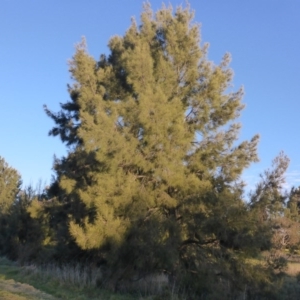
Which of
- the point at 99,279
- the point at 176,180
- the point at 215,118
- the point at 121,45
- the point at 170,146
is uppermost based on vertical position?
the point at 121,45

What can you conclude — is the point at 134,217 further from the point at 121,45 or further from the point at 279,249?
the point at 121,45

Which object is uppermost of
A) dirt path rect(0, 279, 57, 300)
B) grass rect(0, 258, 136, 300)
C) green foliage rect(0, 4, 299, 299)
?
green foliage rect(0, 4, 299, 299)

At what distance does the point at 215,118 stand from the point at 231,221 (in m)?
5.18

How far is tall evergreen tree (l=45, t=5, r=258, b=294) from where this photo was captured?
67.1 ft

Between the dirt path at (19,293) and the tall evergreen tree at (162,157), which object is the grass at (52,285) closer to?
the dirt path at (19,293)

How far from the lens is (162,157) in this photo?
21.1 meters

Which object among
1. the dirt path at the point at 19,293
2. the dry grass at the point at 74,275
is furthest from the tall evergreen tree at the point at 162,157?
the dirt path at the point at 19,293

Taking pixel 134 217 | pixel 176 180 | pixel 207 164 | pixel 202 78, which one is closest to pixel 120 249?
pixel 134 217

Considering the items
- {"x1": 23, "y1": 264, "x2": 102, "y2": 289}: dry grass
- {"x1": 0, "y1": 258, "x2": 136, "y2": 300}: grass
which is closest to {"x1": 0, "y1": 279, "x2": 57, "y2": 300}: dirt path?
{"x1": 0, "y1": 258, "x2": 136, "y2": 300}: grass

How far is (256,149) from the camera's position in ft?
77.5

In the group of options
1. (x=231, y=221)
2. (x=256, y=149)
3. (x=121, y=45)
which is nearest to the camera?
(x=231, y=221)

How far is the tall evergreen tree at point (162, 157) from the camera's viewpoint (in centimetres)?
2044

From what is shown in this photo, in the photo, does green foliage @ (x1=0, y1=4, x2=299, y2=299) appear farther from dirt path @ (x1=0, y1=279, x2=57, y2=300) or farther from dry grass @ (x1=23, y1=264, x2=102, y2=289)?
dirt path @ (x1=0, y1=279, x2=57, y2=300)

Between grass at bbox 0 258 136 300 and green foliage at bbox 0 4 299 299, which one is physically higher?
green foliage at bbox 0 4 299 299
